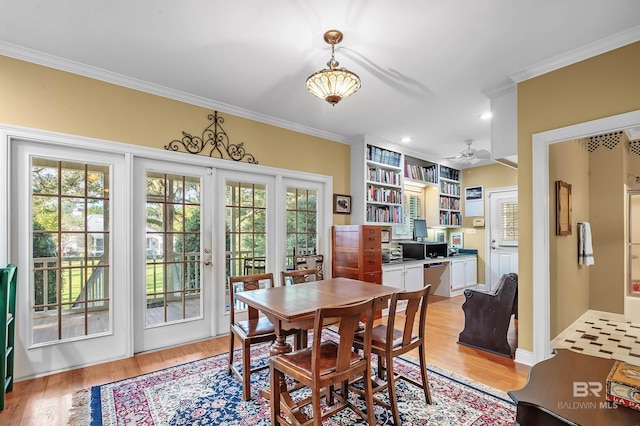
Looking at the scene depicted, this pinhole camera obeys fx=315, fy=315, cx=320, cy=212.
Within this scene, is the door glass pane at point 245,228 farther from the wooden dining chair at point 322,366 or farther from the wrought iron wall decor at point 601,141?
the wrought iron wall decor at point 601,141

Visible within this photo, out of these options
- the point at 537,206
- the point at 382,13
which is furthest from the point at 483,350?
the point at 382,13

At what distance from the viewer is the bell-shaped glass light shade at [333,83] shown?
2244mm

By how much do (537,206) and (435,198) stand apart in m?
3.51

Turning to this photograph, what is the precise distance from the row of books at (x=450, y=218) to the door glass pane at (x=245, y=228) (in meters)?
4.06

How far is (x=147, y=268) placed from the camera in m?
3.26

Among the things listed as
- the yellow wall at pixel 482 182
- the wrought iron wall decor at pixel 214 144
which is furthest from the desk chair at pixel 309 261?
the yellow wall at pixel 482 182

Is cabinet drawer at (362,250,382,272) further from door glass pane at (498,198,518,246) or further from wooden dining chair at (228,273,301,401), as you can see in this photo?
door glass pane at (498,198,518,246)

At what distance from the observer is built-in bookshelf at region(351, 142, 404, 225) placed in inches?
192

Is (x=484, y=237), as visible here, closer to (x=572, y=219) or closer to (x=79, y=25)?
(x=572, y=219)

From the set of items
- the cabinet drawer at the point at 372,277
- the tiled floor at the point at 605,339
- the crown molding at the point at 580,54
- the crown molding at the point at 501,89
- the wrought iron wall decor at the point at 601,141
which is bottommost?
the tiled floor at the point at 605,339

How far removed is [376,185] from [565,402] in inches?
168

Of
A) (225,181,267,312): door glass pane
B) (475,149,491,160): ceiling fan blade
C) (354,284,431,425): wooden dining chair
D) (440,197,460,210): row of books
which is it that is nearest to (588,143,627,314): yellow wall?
(475,149,491,160): ceiling fan blade

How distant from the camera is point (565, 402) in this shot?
3.53ft

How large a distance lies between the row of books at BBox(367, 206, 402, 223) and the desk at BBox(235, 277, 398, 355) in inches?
87.6
